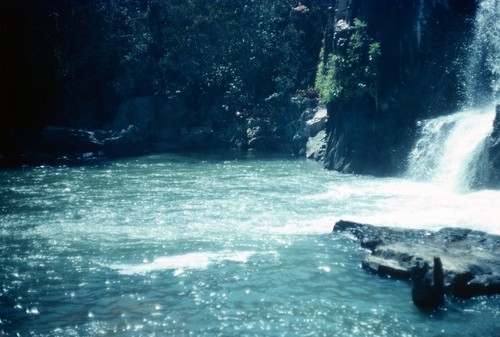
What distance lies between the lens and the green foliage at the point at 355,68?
99.0 feet

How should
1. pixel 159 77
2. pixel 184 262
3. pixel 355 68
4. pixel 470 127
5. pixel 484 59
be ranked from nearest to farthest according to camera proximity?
pixel 184 262
pixel 470 127
pixel 484 59
pixel 355 68
pixel 159 77

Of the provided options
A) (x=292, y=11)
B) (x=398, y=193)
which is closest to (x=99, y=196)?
(x=398, y=193)

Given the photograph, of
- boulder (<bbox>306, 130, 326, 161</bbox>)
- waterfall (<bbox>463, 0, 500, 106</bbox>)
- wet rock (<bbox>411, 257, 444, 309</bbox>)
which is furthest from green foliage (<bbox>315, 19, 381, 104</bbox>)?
wet rock (<bbox>411, 257, 444, 309</bbox>)

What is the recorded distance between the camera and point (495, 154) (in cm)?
2077

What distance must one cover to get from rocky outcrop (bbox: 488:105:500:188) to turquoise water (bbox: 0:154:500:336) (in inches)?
27.2

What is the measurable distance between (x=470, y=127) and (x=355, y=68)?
31.0 feet

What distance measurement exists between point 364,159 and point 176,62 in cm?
2893

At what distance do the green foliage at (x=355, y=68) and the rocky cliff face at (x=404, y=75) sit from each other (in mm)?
582

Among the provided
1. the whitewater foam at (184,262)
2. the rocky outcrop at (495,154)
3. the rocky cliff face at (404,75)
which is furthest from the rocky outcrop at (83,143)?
the rocky outcrop at (495,154)

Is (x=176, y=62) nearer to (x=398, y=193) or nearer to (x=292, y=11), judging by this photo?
(x=292, y=11)

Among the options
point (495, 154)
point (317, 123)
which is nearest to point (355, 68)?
point (317, 123)

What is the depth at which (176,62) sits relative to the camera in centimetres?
5141

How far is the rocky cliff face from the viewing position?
2897 cm

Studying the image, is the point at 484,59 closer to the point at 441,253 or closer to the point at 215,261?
the point at 441,253
